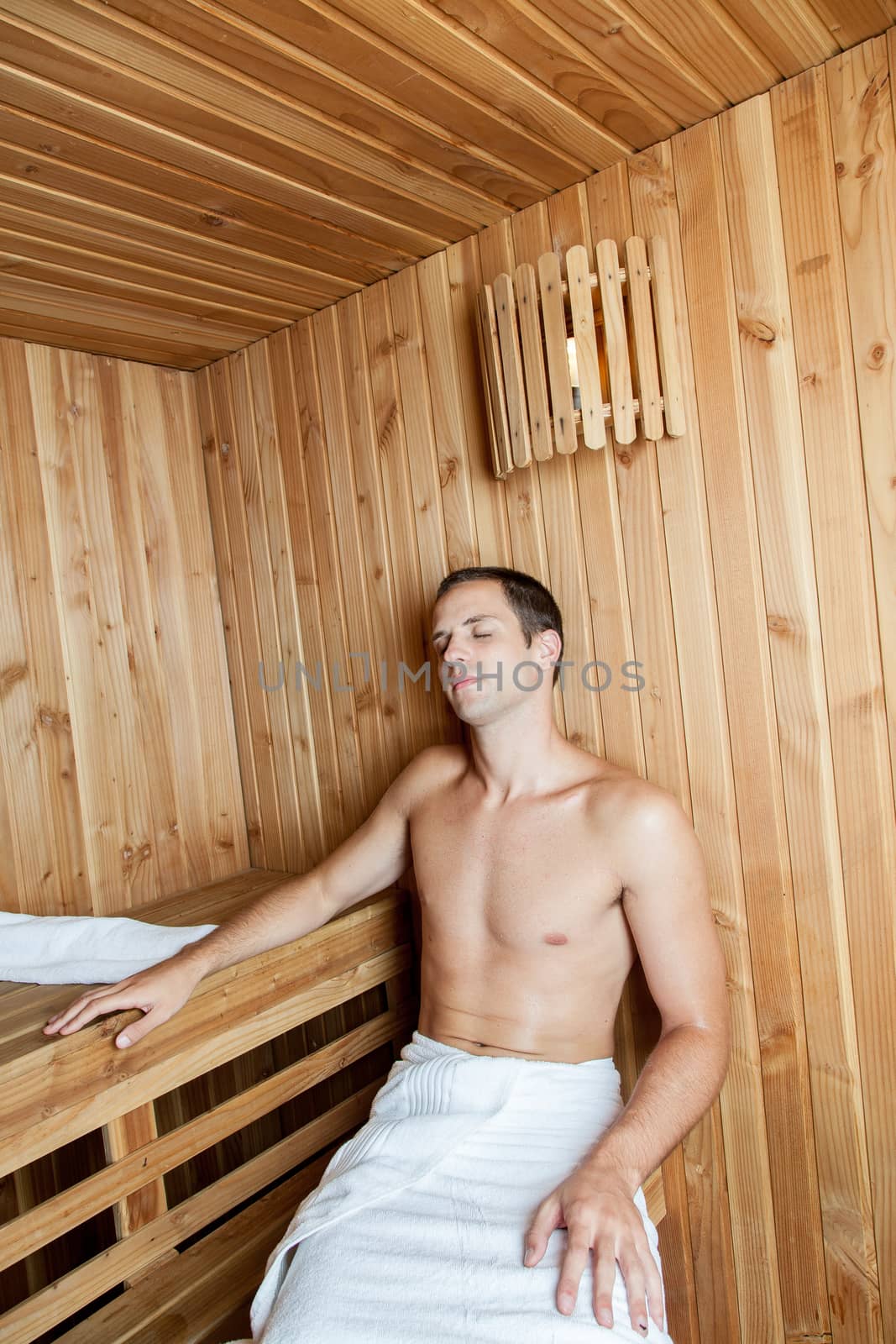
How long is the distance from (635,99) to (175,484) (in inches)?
63.4

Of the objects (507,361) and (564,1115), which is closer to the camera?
(564,1115)

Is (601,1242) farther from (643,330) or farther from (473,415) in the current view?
(473,415)

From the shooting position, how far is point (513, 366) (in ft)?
6.15

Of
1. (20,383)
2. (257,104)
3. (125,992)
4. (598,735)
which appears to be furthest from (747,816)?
(20,383)

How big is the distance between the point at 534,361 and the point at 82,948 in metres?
1.51

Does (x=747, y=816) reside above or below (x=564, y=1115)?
above

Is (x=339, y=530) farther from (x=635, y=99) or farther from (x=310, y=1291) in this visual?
(x=310, y=1291)

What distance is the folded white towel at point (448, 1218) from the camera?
1213mm

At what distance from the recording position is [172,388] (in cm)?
269

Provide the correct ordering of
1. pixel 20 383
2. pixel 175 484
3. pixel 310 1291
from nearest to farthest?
pixel 310 1291 < pixel 20 383 < pixel 175 484

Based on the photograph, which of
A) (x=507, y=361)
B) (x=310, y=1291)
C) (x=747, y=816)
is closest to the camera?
(x=310, y=1291)

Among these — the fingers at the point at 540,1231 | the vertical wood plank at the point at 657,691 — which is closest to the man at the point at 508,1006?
the fingers at the point at 540,1231

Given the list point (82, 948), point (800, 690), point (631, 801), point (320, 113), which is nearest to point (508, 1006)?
point (631, 801)

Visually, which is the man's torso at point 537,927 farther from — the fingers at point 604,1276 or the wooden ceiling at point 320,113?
the wooden ceiling at point 320,113
